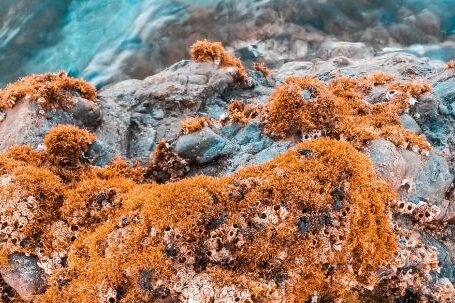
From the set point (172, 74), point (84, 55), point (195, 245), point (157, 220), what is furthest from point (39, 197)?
point (84, 55)

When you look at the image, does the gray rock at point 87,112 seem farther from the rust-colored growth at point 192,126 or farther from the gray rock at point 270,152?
the gray rock at point 270,152

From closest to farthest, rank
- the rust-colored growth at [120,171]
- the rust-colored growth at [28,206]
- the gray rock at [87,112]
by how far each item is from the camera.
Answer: the rust-colored growth at [28,206] → the rust-colored growth at [120,171] → the gray rock at [87,112]

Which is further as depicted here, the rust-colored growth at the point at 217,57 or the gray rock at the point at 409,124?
the rust-colored growth at the point at 217,57

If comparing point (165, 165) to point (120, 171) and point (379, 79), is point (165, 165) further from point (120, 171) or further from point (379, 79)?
point (379, 79)

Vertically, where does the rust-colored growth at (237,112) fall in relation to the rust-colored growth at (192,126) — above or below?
below

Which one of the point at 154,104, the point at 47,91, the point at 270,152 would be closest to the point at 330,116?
the point at 270,152

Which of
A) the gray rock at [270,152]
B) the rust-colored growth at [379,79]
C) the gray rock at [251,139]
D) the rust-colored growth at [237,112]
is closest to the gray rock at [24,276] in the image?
the gray rock at [270,152]

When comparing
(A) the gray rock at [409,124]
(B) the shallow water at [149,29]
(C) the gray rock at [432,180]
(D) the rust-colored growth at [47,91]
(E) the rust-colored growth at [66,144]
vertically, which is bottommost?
(B) the shallow water at [149,29]
